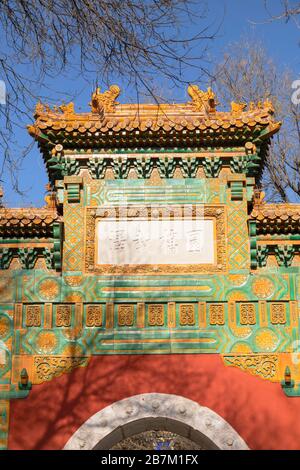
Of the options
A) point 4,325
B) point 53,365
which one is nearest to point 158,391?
point 53,365

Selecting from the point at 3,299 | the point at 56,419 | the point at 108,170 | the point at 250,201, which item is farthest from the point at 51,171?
the point at 56,419

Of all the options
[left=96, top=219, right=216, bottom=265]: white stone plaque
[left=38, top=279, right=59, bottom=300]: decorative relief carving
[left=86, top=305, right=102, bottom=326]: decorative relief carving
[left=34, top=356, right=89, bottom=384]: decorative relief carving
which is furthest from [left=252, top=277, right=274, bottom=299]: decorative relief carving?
[left=38, top=279, right=59, bottom=300]: decorative relief carving

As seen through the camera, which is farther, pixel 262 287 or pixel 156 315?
pixel 262 287

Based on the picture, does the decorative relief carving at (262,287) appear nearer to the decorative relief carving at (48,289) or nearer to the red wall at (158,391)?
the red wall at (158,391)

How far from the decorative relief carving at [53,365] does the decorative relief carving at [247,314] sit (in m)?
2.01

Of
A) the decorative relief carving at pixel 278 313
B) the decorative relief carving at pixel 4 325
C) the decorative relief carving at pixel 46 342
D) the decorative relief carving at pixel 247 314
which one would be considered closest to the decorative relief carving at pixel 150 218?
the decorative relief carving at pixel 247 314

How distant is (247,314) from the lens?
8969 millimetres

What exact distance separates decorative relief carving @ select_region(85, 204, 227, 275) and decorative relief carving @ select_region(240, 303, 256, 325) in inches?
21.7

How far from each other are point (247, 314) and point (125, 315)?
1.54 metres

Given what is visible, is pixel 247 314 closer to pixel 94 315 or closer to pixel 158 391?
pixel 158 391

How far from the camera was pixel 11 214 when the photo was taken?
927cm

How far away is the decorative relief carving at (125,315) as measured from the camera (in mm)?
8938

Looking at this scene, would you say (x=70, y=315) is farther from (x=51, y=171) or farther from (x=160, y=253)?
(x=51, y=171)
